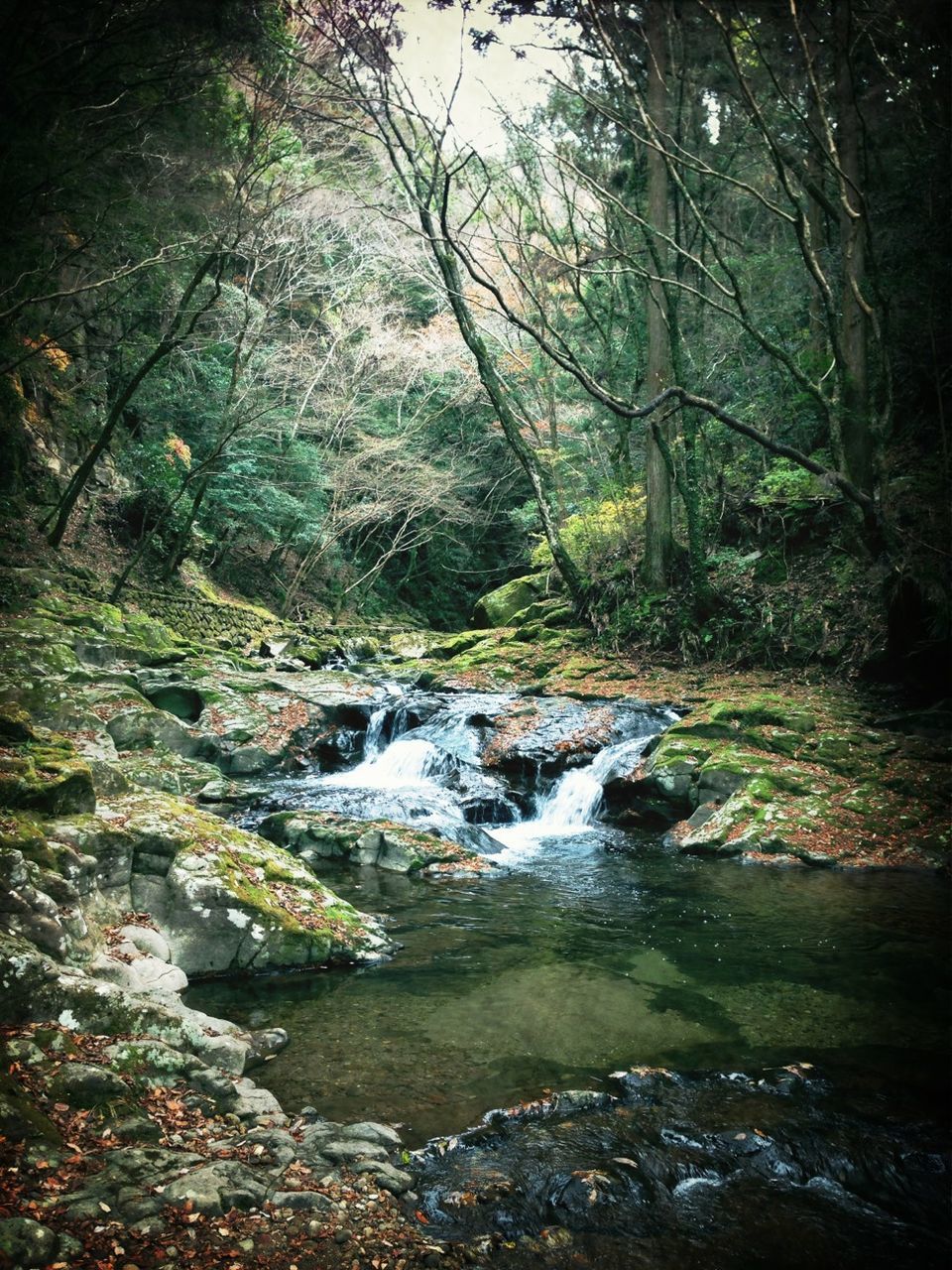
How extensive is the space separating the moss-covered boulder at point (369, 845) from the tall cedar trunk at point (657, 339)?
880 cm

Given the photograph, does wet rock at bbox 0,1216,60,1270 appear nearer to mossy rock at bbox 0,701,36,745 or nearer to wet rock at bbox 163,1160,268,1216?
wet rock at bbox 163,1160,268,1216

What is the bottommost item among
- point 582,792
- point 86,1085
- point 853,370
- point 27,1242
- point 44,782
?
point 582,792

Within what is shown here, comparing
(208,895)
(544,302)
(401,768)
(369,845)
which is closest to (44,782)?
(208,895)

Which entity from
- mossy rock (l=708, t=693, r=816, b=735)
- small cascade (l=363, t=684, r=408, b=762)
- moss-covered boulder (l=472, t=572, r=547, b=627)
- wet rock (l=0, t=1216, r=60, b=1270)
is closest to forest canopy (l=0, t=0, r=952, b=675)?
moss-covered boulder (l=472, t=572, r=547, b=627)

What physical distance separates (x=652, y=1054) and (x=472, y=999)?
1.15m

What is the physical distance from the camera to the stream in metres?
2.57

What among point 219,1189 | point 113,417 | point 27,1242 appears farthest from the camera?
point 113,417

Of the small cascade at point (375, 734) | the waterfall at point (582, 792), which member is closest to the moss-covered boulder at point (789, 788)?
the waterfall at point (582, 792)

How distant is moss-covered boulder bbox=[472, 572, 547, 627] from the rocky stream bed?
1081cm

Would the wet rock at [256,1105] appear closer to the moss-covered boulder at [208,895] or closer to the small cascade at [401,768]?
the moss-covered boulder at [208,895]

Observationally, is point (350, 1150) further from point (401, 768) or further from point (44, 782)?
point (401, 768)

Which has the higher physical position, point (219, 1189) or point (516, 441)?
point (516, 441)

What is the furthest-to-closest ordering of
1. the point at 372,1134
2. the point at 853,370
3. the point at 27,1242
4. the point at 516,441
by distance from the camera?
the point at 516,441, the point at 853,370, the point at 372,1134, the point at 27,1242

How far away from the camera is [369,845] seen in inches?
277
